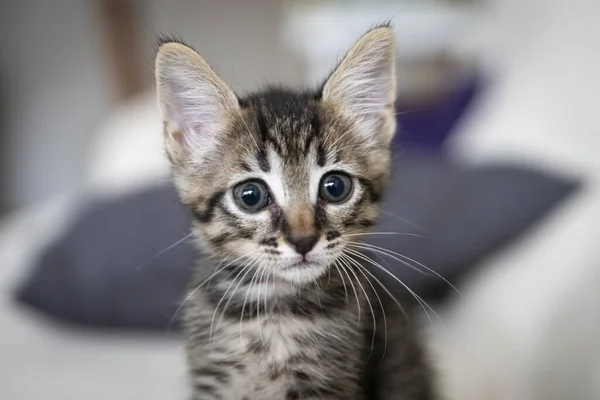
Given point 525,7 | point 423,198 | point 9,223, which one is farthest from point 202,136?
point 525,7

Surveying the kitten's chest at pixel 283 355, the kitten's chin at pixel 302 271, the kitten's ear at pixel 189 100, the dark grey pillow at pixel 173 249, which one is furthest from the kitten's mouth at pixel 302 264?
the dark grey pillow at pixel 173 249

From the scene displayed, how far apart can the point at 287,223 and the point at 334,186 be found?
0.30ft

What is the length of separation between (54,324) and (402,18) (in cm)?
218

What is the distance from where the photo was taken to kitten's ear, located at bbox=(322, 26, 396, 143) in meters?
0.88

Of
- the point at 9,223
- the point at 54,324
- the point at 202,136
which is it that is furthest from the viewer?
the point at 9,223

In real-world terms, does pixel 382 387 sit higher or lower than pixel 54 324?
higher

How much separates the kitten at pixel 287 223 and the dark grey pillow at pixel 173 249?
1.70 ft

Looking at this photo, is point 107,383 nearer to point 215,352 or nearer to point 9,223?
point 215,352

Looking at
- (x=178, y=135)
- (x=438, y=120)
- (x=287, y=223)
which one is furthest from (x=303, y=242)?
(x=438, y=120)

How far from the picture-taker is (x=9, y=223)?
206 cm

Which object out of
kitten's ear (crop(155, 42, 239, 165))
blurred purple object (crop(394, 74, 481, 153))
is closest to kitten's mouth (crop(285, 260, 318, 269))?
kitten's ear (crop(155, 42, 239, 165))

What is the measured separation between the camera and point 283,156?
2.89ft

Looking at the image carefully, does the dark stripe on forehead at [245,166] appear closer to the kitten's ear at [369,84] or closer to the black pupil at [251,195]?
the black pupil at [251,195]

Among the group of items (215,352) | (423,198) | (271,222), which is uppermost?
(271,222)
